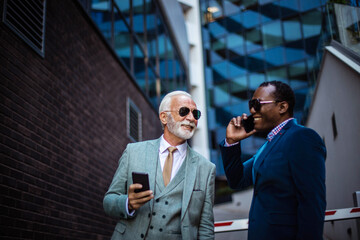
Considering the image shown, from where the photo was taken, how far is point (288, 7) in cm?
2091

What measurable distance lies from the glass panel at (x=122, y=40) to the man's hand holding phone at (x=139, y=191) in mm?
6461

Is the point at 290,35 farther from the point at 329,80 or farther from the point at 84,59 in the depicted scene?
the point at 84,59

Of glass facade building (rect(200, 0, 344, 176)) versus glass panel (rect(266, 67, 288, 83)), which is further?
glass panel (rect(266, 67, 288, 83))

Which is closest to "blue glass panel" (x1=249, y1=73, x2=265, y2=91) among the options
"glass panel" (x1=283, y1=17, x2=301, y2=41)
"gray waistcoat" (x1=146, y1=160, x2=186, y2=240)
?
"glass panel" (x1=283, y1=17, x2=301, y2=41)

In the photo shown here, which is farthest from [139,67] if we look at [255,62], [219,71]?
[219,71]

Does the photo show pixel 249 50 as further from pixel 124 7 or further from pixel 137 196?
pixel 137 196

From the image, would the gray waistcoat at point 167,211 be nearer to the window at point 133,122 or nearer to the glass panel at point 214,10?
the window at point 133,122

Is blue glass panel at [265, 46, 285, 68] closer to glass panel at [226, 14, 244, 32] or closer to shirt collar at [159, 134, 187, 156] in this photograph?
glass panel at [226, 14, 244, 32]

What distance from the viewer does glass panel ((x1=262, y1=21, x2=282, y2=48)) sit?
68.9 feet

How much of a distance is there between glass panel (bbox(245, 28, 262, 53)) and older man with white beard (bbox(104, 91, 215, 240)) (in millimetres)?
18851

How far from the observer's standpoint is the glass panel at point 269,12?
21250 mm

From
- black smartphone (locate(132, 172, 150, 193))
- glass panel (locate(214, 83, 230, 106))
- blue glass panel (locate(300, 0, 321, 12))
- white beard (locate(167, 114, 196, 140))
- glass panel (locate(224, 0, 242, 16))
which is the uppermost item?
glass panel (locate(224, 0, 242, 16))

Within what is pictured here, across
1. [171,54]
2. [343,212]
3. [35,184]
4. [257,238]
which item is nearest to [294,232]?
[257,238]

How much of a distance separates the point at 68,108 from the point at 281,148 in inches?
155
